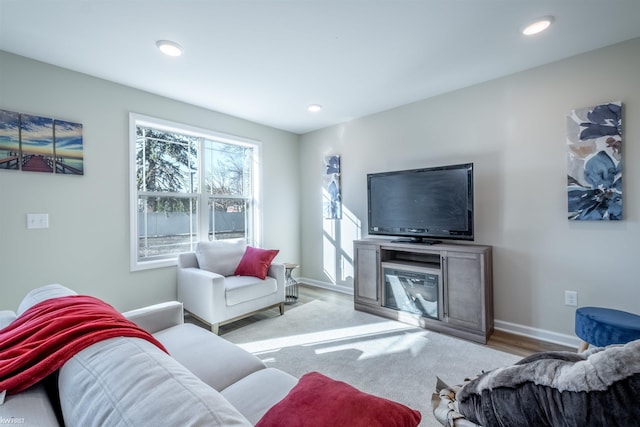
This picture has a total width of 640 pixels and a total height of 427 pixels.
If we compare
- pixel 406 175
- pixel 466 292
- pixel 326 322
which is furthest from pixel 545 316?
pixel 326 322

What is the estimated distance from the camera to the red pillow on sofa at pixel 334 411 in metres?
0.66

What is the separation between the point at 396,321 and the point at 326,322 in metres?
0.78

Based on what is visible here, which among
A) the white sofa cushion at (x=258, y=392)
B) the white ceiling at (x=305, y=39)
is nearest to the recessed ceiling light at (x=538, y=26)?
the white ceiling at (x=305, y=39)

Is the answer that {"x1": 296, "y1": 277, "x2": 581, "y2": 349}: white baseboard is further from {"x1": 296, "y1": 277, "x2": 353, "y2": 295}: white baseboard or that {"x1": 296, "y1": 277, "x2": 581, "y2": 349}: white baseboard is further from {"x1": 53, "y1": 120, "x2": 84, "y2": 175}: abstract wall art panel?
{"x1": 53, "y1": 120, "x2": 84, "y2": 175}: abstract wall art panel

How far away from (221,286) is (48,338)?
1.88m

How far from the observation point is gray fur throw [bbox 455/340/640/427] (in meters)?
0.53

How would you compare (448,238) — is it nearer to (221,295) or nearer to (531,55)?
(531,55)

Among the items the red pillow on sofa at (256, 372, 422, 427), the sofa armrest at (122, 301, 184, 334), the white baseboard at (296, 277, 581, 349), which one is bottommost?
the white baseboard at (296, 277, 581, 349)

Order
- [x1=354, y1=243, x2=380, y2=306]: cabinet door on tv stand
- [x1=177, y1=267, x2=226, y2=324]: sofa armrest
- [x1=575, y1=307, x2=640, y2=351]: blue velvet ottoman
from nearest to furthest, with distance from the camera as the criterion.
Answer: [x1=575, y1=307, x2=640, y2=351]: blue velvet ottoman → [x1=177, y1=267, x2=226, y2=324]: sofa armrest → [x1=354, y1=243, x2=380, y2=306]: cabinet door on tv stand

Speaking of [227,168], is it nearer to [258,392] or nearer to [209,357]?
[209,357]

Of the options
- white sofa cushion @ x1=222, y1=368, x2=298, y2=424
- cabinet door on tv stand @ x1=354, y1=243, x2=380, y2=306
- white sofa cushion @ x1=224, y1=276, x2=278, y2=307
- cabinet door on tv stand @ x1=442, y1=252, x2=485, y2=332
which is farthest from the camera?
cabinet door on tv stand @ x1=354, y1=243, x2=380, y2=306

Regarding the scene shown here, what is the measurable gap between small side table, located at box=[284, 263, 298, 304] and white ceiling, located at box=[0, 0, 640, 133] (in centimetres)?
219

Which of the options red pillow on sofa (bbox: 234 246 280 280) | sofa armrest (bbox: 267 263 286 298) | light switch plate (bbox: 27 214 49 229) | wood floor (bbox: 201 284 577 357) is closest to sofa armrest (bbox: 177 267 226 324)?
wood floor (bbox: 201 284 577 357)

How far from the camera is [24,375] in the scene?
2.31 ft
